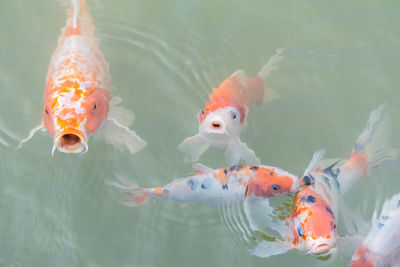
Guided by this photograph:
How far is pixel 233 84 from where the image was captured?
553 centimetres

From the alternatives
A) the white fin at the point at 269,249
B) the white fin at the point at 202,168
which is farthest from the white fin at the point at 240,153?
the white fin at the point at 269,249

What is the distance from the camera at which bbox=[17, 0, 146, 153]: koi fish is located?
187 inches

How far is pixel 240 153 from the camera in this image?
17.3 ft

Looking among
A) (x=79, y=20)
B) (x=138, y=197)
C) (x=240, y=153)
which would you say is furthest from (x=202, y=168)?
(x=79, y=20)

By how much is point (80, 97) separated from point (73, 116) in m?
0.27

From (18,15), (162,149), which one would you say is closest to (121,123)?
(162,149)

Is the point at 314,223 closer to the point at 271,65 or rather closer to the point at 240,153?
the point at 240,153

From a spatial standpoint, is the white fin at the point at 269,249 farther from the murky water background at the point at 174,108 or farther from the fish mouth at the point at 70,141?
the fish mouth at the point at 70,141

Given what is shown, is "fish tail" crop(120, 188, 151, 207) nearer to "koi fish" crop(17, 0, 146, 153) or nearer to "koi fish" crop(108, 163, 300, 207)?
"koi fish" crop(108, 163, 300, 207)

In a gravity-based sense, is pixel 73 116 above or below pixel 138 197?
above

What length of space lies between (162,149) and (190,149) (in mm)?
348

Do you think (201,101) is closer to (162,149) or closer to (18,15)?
(162,149)

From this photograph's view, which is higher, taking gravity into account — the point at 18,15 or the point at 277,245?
the point at 18,15

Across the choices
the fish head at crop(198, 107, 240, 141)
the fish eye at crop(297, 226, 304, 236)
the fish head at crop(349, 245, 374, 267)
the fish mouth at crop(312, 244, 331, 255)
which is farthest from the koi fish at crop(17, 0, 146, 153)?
the fish head at crop(349, 245, 374, 267)
